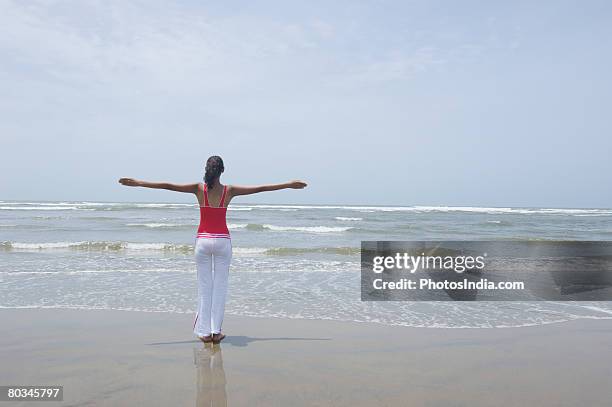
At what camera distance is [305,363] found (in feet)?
13.6

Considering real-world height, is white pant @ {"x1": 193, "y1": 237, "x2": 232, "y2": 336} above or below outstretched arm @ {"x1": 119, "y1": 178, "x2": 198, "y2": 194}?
below

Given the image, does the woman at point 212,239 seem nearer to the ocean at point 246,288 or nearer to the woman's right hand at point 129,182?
the woman's right hand at point 129,182

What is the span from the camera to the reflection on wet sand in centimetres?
334

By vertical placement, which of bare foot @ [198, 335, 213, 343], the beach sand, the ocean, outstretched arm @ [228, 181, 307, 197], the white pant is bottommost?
the ocean

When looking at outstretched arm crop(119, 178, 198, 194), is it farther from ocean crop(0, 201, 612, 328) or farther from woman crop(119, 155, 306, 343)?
ocean crop(0, 201, 612, 328)

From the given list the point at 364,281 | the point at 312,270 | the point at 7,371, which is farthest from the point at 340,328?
the point at 312,270

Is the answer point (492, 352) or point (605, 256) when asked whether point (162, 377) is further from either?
point (605, 256)

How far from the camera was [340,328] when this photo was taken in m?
5.56

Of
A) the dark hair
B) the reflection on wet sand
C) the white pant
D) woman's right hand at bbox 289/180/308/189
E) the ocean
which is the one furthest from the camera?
the ocean

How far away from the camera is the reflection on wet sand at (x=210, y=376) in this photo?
334cm

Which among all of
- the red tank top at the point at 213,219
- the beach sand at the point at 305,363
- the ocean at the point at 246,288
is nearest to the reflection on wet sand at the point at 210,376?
the beach sand at the point at 305,363

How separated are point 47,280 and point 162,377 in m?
6.42

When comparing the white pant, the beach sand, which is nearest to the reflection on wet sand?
the beach sand

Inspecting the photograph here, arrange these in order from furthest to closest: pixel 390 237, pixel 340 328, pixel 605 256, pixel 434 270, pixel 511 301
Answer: pixel 390 237, pixel 605 256, pixel 434 270, pixel 511 301, pixel 340 328
